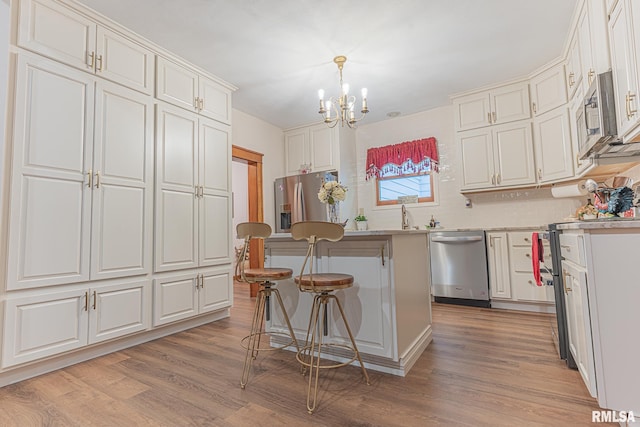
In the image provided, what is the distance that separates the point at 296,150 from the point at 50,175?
3373 mm

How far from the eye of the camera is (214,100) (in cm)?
353

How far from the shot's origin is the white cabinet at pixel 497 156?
366cm

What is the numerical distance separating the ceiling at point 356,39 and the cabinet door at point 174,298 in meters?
2.19

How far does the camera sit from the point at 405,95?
13.4 ft

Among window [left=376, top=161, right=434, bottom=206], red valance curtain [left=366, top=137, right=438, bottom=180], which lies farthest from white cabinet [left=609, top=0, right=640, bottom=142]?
window [left=376, top=161, right=434, bottom=206]

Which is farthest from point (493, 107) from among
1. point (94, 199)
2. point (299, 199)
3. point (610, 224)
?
point (94, 199)

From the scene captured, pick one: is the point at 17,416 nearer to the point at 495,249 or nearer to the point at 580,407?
the point at 580,407

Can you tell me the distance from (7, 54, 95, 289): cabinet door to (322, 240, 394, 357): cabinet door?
1.82m

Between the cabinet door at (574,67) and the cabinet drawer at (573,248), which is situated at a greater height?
the cabinet door at (574,67)

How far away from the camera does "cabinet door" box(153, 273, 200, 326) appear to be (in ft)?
9.20

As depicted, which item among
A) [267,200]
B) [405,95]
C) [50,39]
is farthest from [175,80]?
[405,95]

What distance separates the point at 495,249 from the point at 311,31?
303 centimetres

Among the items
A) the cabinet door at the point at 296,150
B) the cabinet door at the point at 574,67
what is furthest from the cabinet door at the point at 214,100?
the cabinet door at the point at 574,67

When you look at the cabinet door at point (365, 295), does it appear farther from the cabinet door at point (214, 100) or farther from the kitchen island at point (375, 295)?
the cabinet door at point (214, 100)
